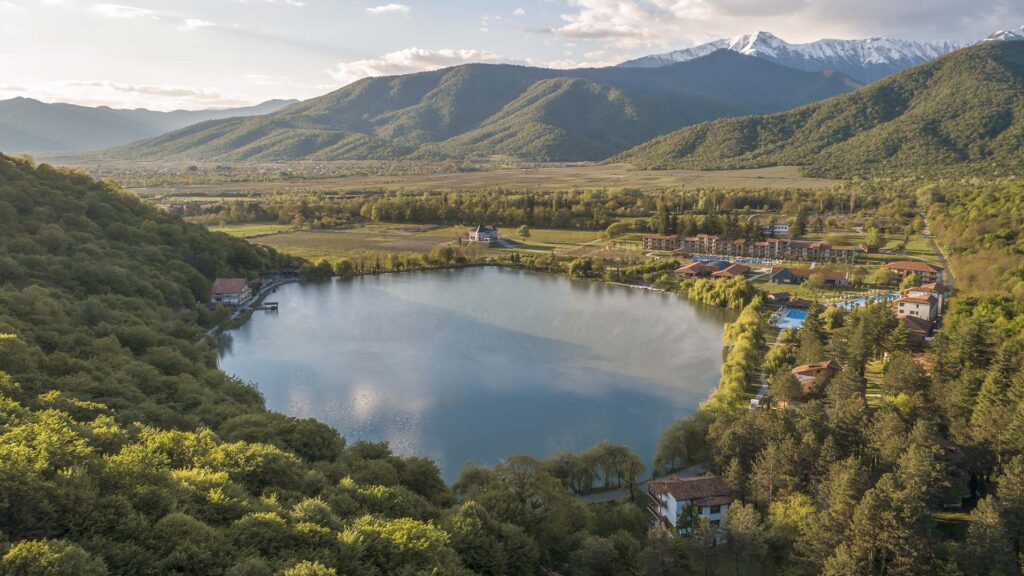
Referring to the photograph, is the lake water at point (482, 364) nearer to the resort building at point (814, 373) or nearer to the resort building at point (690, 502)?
the resort building at point (814, 373)

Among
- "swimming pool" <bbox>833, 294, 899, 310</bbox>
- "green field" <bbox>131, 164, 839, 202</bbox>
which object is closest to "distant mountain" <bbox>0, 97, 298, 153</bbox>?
"green field" <bbox>131, 164, 839, 202</bbox>

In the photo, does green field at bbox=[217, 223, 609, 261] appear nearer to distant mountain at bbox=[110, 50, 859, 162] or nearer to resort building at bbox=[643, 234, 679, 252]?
resort building at bbox=[643, 234, 679, 252]

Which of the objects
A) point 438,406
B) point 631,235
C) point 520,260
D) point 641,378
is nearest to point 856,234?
point 631,235

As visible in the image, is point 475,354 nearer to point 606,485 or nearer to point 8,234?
point 606,485

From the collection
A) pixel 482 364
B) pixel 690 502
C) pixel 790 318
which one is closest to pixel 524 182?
pixel 790 318

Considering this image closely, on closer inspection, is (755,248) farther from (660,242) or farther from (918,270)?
(918,270)

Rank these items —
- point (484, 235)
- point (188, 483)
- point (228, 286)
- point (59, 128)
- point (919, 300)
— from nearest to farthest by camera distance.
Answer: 1. point (188, 483)
2. point (919, 300)
3. point (228, 286)
4. point (484, 235)
5. point (59, 128)

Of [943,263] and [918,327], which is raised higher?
[943,263]
